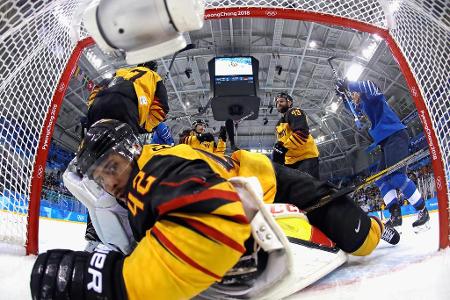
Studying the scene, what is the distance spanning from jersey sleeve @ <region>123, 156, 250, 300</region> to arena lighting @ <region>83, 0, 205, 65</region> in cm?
27

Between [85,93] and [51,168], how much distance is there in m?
2.24

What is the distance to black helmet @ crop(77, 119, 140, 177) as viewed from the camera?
907mm

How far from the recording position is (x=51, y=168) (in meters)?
9.77

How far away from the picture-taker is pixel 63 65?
193 centimetres

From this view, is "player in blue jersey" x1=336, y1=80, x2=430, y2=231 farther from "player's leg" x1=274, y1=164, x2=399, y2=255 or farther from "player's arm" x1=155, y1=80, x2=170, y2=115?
"player's arm" x1=155, y1=80, x2=170, y2=115

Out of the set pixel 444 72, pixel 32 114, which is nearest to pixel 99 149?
pixel 32 114

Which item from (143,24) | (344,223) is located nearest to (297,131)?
(344,223)

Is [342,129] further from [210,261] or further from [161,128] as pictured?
[210,261]

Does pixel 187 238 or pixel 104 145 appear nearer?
pixel 187 238

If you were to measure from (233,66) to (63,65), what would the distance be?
5.53 meters

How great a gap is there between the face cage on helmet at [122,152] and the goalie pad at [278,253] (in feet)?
0.93

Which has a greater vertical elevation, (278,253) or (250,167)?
(250,167)

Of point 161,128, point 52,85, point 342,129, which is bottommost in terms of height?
point 52,85

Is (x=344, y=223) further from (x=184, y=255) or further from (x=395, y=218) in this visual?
(x=395, y=218)
